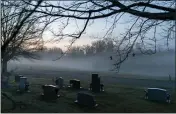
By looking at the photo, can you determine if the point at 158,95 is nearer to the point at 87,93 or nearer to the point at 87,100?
the point at 87,93

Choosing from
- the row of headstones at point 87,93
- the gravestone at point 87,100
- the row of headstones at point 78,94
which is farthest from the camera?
the row of headstones at point 87,93

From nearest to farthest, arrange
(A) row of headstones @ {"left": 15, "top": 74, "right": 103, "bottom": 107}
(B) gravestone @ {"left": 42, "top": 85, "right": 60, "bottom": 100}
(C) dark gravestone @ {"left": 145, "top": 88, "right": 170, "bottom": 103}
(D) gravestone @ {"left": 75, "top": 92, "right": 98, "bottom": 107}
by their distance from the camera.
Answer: (D) gravestone @ {"left": 75, "top": 92, "right": 98, "bottom": 107} → (A) row of headstones @ {"left": 15, "top": 74, "right": 103, "bottom": 107} → (B) gravestone @ {"left": 42, "top": 85, "right": 60, "bottom": 100} → (C) dark gravestone @ {"left": 145, "top": 88, "right": 170, "bottom": 103}

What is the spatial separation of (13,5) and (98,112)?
883 cm

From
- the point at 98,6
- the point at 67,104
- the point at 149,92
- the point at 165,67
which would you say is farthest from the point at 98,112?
the point at 165,67

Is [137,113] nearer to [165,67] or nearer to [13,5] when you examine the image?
[13,5]

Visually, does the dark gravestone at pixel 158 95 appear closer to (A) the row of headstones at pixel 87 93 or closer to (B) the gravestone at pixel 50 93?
(A) the row of headstones at pixel 87 93

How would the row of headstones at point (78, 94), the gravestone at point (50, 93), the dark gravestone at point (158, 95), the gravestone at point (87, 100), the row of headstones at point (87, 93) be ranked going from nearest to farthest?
1. the gravestone at point (87, 100)
2. the row of headstones at point (78, 94)
3. the row of headstones at point (87, 93)
4. the gravestone at point (50, 93)
5. the dark gravestone at point (158, 95)

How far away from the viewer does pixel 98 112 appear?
12469 mm

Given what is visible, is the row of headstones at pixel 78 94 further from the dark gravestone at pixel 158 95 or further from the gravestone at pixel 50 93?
the dark gravestone at pixel 158 95

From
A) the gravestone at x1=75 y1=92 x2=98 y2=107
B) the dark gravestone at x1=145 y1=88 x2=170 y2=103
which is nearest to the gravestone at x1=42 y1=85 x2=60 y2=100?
the gravestone at x1=75 y1=92 x2=98 y2=107

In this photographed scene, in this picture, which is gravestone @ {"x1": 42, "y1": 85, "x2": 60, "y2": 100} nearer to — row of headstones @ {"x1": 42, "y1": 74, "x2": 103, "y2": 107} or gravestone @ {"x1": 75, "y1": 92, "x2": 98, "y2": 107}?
row of headstones @ {"x1": 42, "y1": 74, "x2": 103, "y2": 107}

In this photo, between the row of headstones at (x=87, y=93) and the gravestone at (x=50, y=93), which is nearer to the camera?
the row of headstones at (x=87, y=93)

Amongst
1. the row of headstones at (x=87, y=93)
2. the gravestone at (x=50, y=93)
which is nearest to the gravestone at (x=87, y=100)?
the row of headstones at (x=87, y=93)

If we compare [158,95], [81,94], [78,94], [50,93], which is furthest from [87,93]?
[158,95]
